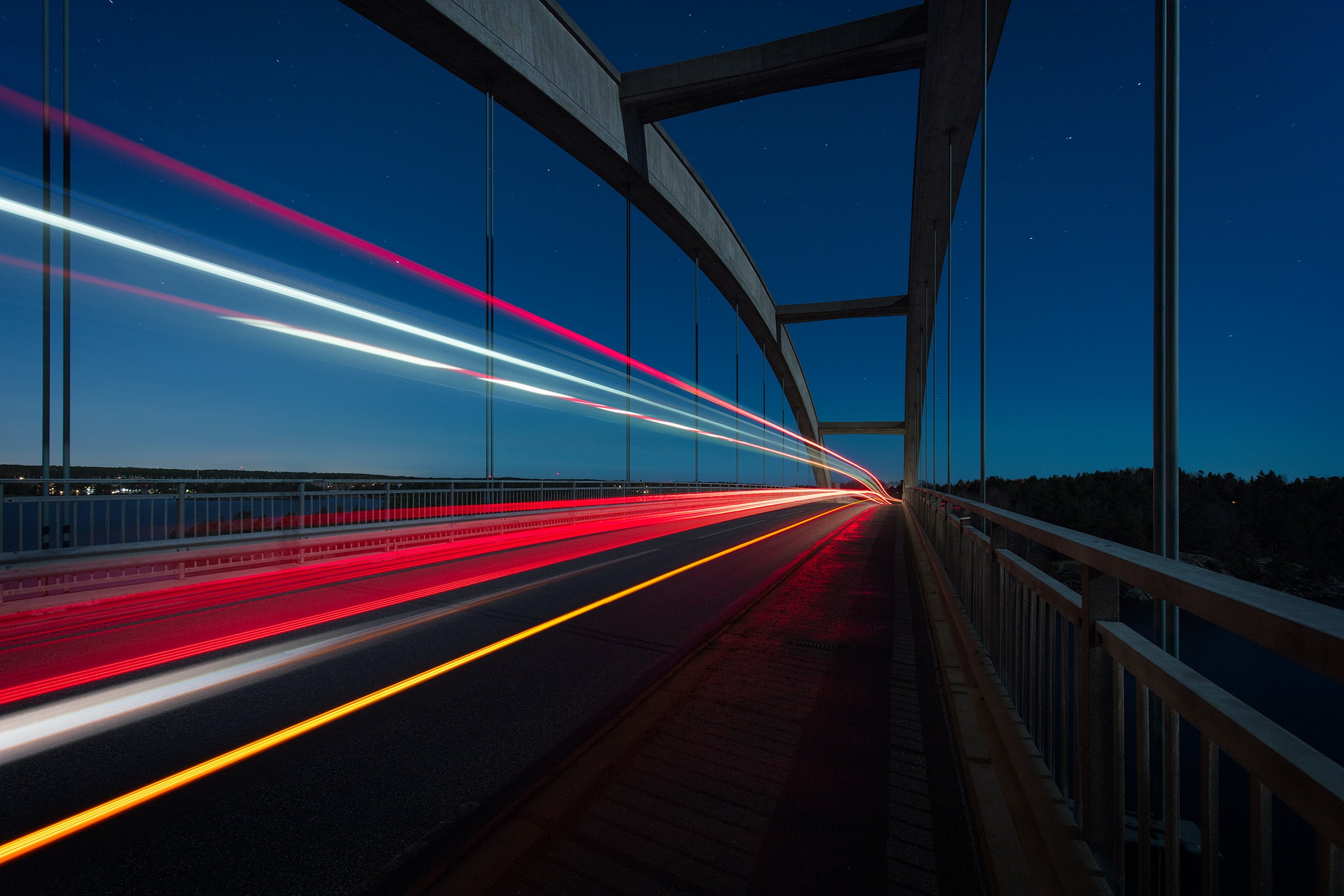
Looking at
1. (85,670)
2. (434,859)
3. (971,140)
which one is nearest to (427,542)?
(85,670)

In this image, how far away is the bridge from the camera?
1982 mm

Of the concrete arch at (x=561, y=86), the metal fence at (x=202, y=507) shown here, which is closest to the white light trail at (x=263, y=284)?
the metal fence at (x=202, y=507)

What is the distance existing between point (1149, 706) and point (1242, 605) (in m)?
0.80

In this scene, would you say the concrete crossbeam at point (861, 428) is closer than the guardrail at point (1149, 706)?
No

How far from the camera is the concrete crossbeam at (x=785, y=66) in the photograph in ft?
49.9

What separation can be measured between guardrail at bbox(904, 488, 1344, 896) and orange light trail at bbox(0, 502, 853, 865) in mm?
3904

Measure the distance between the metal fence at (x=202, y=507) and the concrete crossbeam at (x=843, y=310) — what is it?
110 feet

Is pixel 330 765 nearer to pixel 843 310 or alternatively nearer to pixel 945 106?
pixel 945 106

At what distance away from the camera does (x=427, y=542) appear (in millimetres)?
13047

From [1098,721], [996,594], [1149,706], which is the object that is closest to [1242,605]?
[1149,706]

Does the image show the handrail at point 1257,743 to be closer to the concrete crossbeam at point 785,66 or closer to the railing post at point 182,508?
the railing post at point 182,508

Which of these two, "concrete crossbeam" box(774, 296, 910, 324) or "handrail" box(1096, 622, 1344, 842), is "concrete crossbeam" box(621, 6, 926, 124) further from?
"concrete crossbeam" box(774, 296, 910, 324)

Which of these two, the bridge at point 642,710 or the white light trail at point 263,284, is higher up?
the white light trail at point 263,284

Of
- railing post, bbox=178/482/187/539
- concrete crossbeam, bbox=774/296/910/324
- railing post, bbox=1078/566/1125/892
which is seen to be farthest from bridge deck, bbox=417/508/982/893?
concrete crossbeam, bbox=774/296/910/324
